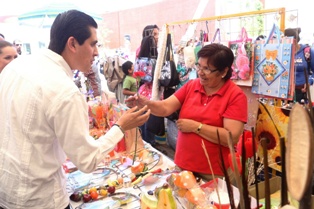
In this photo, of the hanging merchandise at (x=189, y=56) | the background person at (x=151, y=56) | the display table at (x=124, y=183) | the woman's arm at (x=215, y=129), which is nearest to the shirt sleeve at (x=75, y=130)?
the display table at (x=124, y=183)

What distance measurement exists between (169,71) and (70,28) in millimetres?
1858

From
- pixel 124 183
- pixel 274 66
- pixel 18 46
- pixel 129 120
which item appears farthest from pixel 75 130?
pixel 18 46

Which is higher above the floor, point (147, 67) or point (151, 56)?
point (151, 56)

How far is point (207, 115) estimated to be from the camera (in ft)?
4.66

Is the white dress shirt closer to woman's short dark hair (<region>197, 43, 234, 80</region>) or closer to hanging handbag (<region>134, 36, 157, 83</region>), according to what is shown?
woman's short dark hair (<region>197, 43, 234, 80</region>)

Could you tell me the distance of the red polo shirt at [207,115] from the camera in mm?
1380

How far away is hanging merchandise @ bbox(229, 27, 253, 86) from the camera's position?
1.89 m

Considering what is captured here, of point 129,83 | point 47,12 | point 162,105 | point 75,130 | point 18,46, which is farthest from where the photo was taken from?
point 18,46

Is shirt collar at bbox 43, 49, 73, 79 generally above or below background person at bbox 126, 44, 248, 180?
above

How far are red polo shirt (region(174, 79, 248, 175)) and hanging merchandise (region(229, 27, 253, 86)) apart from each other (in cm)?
52

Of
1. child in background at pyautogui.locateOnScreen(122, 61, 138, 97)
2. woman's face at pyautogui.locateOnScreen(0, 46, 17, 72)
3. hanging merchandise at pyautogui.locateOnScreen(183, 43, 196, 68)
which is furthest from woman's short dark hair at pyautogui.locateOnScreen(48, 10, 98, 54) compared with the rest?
child in background at pyautogui.locateOnScreen(122, 61, 138, 97)

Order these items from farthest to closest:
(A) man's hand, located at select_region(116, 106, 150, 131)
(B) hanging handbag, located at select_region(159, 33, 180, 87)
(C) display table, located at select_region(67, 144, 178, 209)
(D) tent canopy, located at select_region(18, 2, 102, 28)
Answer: (D) tent canopy, located at select_region(18, 2, 102, 28) → (B) hanging handbag, located at select_region(159, 33, 180, 87) → (C) display table, located at select_region(67, 144, 178, 209) → (A) man's hand, located at select_region(116, 106, 150, 131)

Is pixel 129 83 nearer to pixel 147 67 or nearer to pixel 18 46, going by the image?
pixel 147 67

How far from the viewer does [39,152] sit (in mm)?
945
